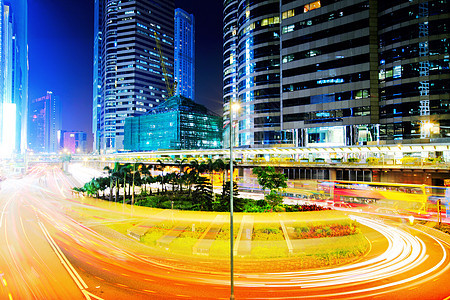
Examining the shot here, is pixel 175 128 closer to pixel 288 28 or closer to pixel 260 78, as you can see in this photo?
pixel 260 78

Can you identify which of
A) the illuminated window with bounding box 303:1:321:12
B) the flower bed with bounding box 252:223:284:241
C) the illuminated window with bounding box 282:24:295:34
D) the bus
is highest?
the illuminated window with bounding box 303:1:321:12

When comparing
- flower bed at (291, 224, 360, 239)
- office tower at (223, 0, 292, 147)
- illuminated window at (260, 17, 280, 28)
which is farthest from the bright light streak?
flower bed at (291, 224, 360, 239)

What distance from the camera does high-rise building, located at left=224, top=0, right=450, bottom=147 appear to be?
5781cm

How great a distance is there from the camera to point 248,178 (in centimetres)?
6278

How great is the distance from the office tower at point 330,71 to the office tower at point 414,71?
250cm

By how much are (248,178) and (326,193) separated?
867 inches

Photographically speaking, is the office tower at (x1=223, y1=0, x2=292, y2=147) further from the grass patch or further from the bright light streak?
the bright light streak

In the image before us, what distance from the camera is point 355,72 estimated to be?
6438 centimetres

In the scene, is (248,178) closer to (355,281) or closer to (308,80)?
(308,80)

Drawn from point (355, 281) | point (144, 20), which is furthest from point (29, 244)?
point (144, 20)

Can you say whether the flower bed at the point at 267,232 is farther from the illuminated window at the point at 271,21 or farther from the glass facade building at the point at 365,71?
the illuminated window at the point at 271,21

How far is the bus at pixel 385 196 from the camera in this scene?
110 ft

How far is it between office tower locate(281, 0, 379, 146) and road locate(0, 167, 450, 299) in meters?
45.2

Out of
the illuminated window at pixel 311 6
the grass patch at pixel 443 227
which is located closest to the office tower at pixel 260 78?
the illuminated window at pixel 311 6
